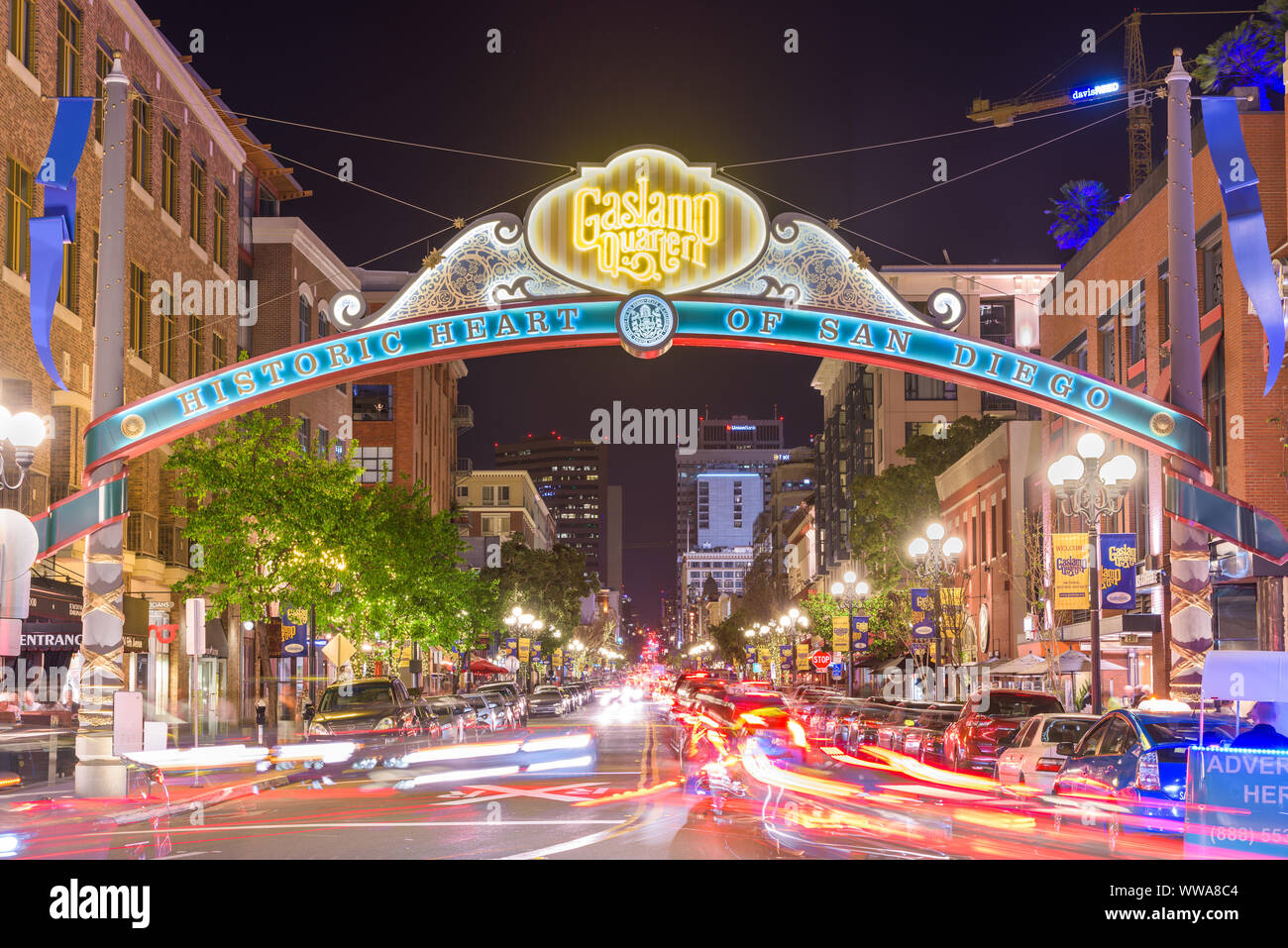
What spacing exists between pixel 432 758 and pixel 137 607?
11812 millimetres

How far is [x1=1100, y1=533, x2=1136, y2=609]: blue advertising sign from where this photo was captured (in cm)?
2922

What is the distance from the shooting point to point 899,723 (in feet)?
124

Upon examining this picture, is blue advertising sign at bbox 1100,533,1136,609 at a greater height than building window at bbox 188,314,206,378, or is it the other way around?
building window at bbox 188,314,206,378

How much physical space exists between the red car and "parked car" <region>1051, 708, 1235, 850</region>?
11.2 metres

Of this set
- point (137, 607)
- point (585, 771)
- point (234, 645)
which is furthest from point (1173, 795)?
point (234, 645)

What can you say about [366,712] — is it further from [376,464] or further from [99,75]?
[376,464]

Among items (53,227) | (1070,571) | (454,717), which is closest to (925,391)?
(454,717)

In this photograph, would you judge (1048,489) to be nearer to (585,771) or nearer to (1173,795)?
(585,771)

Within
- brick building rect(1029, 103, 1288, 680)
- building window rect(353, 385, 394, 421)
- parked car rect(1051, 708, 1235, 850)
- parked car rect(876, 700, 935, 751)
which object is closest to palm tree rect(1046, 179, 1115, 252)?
brick building rect(1029, 103, 1288, 680)

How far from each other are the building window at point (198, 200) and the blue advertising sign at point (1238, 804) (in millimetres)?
40536

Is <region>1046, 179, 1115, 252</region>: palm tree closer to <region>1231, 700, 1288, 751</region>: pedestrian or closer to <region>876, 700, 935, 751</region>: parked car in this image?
<region>876, 700, 935, 751</region>: parked car

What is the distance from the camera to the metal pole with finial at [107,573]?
65.4ft

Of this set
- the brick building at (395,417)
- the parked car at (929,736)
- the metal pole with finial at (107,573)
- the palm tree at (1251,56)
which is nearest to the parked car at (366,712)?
the metal pole with finial at (107,573)

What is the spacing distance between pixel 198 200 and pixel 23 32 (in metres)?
16.5
